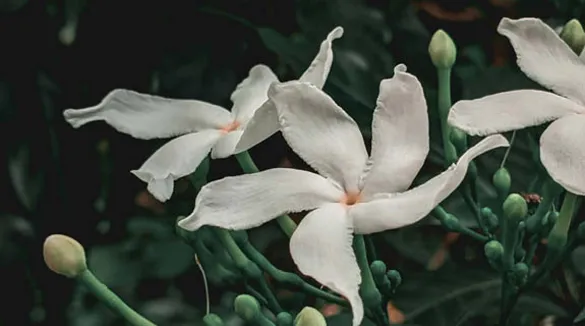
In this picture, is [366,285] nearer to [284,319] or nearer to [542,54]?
[284,319]

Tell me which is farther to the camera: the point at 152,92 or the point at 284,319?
the point at 152,92

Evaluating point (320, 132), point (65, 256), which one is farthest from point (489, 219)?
point (65, 256)

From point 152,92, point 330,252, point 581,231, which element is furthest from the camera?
point 152,92

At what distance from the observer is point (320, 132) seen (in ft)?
1.68

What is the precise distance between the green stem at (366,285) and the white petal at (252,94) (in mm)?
149

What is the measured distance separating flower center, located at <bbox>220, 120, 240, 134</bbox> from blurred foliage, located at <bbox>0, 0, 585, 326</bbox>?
23cm

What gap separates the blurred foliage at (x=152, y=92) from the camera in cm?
89

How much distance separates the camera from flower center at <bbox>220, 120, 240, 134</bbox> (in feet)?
2.03

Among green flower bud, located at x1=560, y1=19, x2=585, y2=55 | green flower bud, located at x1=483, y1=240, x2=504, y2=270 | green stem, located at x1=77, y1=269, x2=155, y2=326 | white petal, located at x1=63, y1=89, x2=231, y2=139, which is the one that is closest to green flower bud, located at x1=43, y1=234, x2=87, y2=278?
green stem, located at x1=77, y1=269, x2=155, y2=326

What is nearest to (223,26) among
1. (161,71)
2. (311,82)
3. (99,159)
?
(161,71)

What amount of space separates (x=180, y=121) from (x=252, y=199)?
17cm

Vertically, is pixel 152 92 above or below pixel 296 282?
below

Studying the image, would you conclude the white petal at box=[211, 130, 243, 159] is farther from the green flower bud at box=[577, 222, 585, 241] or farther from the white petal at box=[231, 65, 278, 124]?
the green flower bud at box=[577, 222, 585, 241]

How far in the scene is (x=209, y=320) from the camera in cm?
56
